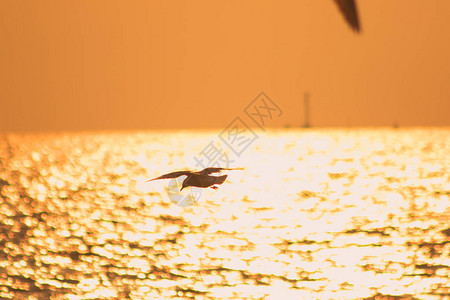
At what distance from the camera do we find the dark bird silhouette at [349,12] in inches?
287

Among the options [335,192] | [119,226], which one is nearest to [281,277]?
[119,226]

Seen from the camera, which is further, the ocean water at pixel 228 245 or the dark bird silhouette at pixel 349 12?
the ocean water at pixel 228 245

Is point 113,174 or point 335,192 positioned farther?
point 113,174

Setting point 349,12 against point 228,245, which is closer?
point 349,12

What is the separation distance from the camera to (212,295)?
25.0 meters

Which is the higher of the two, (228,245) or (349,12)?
(228,245)

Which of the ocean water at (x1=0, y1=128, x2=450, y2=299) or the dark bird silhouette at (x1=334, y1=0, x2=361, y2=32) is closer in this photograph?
the dark bird silhouette at (x1=334, y1=0, x2=361, y2=32)

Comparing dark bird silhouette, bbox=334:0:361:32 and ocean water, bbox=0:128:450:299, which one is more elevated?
ocean water, bbox=0:128:450:299

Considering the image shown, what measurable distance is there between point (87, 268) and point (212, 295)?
7314mm

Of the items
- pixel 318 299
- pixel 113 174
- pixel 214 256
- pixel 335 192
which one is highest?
pixel 113 174

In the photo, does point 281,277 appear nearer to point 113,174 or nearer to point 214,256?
point 214,256

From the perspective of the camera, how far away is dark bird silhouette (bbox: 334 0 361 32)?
728cm

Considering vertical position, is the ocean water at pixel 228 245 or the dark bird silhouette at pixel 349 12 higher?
the ocean water at pixel 228 245

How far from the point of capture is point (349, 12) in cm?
734
